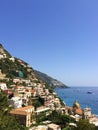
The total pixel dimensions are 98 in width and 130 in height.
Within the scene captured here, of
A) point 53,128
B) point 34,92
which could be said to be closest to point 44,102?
point 34,92

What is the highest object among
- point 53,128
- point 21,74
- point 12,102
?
point 21,74

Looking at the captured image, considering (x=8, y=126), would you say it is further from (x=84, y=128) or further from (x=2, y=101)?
(x=84, y=128)

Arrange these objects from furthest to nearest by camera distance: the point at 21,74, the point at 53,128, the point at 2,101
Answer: the point at 21,74, the point at 53,128, the point at 2,101

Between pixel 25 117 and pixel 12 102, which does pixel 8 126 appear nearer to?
pixel 25 117

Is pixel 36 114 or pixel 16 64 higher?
pixel 16 64

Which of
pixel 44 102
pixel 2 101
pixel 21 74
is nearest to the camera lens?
pixel 2 101

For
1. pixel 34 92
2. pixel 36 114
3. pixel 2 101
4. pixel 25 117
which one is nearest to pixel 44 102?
pixel 34 92

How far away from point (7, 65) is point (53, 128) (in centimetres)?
5685

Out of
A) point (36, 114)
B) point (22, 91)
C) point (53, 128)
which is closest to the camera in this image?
point (53, 128)

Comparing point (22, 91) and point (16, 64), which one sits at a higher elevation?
point (16, 64)

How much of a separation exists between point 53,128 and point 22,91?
29530 mm

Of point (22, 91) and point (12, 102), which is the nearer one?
point (12, 102)

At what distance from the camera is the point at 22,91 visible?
6209cm

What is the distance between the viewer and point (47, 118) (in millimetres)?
41469
